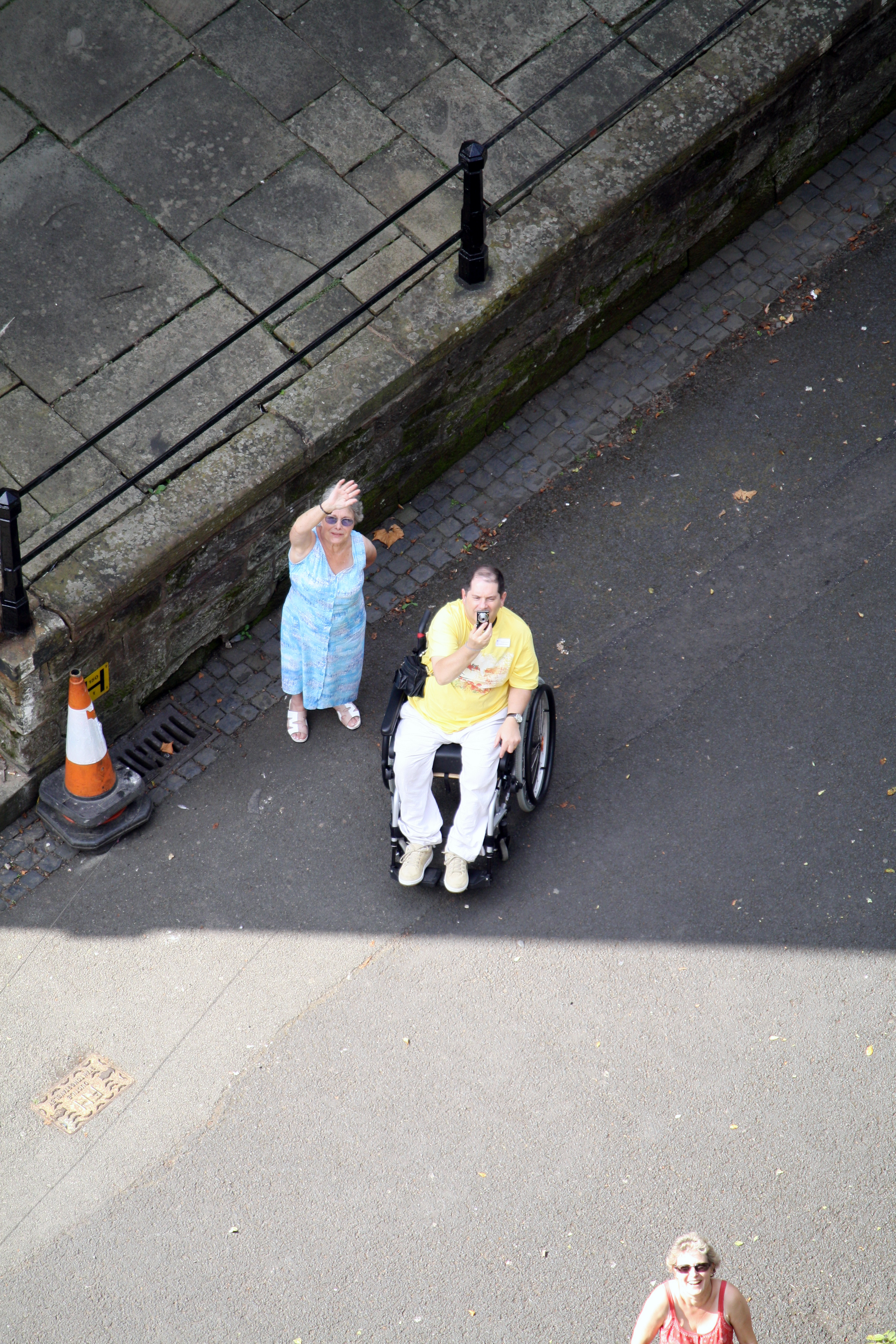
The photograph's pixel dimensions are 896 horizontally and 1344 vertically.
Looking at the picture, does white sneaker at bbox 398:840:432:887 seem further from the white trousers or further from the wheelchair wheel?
the wheelchair wheel

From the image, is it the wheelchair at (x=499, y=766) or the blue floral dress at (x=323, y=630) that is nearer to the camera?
the wheelchair at (x=499, y=766)

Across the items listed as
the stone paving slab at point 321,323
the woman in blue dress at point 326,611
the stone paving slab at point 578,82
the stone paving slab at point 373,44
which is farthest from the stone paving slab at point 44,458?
the stone paving slab at point 578,82

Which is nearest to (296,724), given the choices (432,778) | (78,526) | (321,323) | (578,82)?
(432,778)

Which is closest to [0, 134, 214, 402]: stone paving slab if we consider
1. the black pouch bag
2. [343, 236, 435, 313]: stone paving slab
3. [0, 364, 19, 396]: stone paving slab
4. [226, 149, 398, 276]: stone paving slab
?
[0, 364, 19, 396]: stone paving slab

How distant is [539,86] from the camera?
812 centimetres

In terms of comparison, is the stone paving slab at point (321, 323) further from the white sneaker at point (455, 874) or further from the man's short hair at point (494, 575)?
the white sneaker at point (455, 874)

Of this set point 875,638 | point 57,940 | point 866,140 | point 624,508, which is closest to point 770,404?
point 624,508

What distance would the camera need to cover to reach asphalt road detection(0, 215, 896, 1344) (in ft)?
17.6

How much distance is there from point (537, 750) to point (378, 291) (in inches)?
Result: 108

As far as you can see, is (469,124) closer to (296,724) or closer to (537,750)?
(296,724)

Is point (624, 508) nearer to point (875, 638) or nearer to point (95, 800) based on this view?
point (875, 638)

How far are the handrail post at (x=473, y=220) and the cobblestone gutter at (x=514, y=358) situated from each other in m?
0.10

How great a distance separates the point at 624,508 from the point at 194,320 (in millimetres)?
2592

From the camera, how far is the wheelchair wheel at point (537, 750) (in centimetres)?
627
